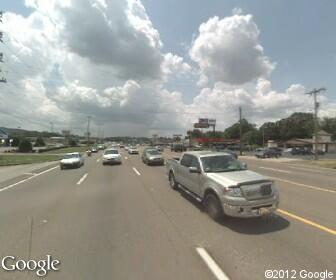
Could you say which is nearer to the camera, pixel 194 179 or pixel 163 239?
pixel 163 239

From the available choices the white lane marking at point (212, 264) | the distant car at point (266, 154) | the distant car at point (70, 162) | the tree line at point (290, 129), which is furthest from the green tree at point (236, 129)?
the white lane marking at point (212, 264)

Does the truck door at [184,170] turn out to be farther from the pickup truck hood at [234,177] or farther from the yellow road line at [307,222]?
the yellow road line at [307,222]

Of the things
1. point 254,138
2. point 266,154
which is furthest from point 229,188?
point 254,138

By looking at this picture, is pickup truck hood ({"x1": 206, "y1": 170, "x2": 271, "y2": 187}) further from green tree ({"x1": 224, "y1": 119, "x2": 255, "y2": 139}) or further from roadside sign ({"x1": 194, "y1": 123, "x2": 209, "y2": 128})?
green tree ({"x1": 224, "y1": 119, "x2": 255, "y2": 139})

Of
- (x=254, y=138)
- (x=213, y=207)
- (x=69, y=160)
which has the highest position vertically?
(x=254, y=138)

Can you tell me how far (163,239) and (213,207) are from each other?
2006 millimetres

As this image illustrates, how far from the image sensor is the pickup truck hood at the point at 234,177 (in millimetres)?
7742

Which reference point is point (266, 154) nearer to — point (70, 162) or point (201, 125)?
point (70, 162)

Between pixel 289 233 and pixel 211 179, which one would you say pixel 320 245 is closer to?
pixel 289 233

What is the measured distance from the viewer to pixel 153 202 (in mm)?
10844

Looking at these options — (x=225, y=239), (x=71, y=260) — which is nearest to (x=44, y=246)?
(x=71, y=260)

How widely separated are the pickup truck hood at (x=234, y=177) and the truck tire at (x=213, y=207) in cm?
47

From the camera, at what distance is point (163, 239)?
21.8ft

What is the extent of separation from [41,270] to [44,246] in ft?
3.90
